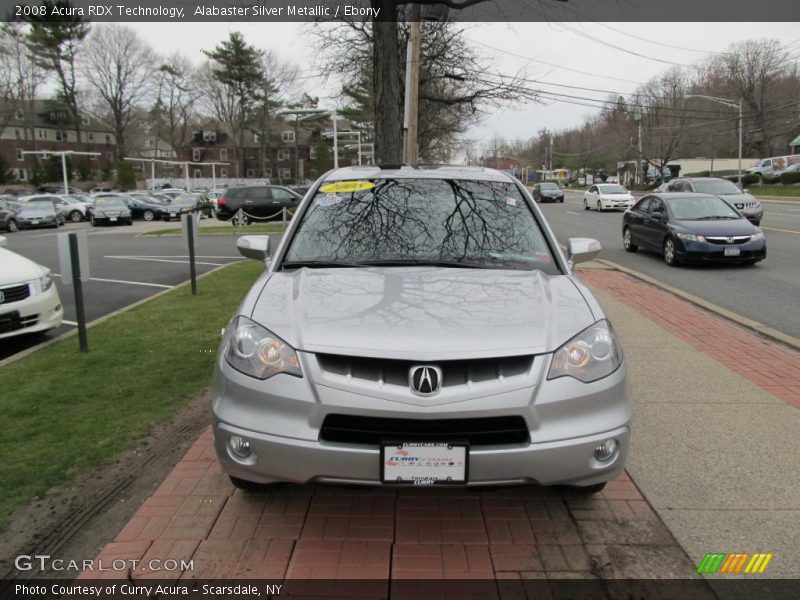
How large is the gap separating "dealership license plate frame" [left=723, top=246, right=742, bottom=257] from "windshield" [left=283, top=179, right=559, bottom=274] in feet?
30.3

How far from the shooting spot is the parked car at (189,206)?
35188mm

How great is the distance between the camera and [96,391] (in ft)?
16.4

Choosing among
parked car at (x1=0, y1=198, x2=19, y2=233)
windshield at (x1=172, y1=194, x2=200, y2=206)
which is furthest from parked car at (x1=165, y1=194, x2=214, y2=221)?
parked car at (x1=0, y1=198, x2=19, y2=233)

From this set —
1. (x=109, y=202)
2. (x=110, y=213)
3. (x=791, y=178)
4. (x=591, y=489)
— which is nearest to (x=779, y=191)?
(x=791, y=178)

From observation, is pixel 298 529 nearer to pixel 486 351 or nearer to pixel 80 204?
pixel 486 351

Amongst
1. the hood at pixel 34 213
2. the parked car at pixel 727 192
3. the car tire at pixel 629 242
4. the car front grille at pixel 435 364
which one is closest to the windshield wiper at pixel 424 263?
the car front grille at pixel 435 364

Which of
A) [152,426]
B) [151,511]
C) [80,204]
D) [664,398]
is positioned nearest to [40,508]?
[151,511]

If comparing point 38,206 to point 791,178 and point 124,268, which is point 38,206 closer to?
point 124,268

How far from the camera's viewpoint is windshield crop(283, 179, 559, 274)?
12.0ft

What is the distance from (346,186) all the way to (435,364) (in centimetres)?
205

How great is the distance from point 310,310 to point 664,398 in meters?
3.30

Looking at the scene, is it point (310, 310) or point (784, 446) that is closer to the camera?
point (310, 310)

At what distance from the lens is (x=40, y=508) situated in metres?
3.24

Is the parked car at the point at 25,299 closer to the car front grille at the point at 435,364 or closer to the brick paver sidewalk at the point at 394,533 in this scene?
the brick paver sidewalk at the point at 394,533
